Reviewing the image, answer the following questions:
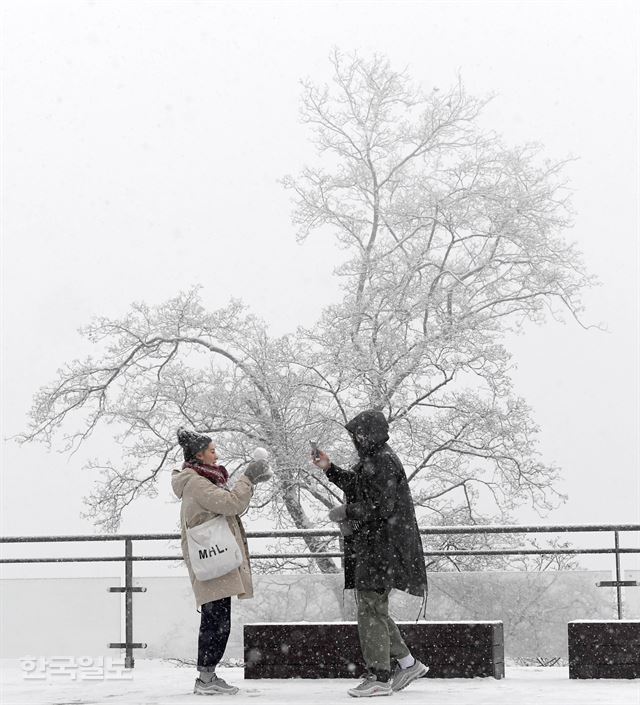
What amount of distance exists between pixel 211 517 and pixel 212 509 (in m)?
0.15

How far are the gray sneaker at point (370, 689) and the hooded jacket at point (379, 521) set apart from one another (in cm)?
60

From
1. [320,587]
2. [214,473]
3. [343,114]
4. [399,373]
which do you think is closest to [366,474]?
[214,473]

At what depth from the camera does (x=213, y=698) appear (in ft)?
24.3

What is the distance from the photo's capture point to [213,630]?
7.46m

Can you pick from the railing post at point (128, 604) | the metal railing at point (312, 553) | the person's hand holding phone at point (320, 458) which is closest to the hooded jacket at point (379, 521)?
the person's hand holding phone at point (320, 458)

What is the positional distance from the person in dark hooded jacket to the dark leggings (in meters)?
0.82

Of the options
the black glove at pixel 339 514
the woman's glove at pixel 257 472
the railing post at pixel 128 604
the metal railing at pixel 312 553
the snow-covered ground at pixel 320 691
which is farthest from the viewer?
the railing post at pixel 128 604

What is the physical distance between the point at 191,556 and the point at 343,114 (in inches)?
840

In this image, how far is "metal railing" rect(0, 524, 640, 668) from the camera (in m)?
8.89

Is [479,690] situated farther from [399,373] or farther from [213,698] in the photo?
[399,373]

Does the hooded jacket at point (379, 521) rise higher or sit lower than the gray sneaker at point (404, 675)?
higher

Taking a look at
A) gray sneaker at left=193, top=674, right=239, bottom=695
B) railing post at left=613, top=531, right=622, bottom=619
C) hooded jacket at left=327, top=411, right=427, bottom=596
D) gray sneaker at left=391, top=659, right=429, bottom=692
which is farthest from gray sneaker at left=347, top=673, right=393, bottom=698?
railing post at left=613, top=531, right=622, bottom=619

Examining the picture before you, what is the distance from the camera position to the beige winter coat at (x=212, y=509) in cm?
736

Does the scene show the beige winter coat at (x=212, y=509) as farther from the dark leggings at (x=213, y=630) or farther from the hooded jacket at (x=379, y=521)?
the hooded jacket at (x=379, y=521)
